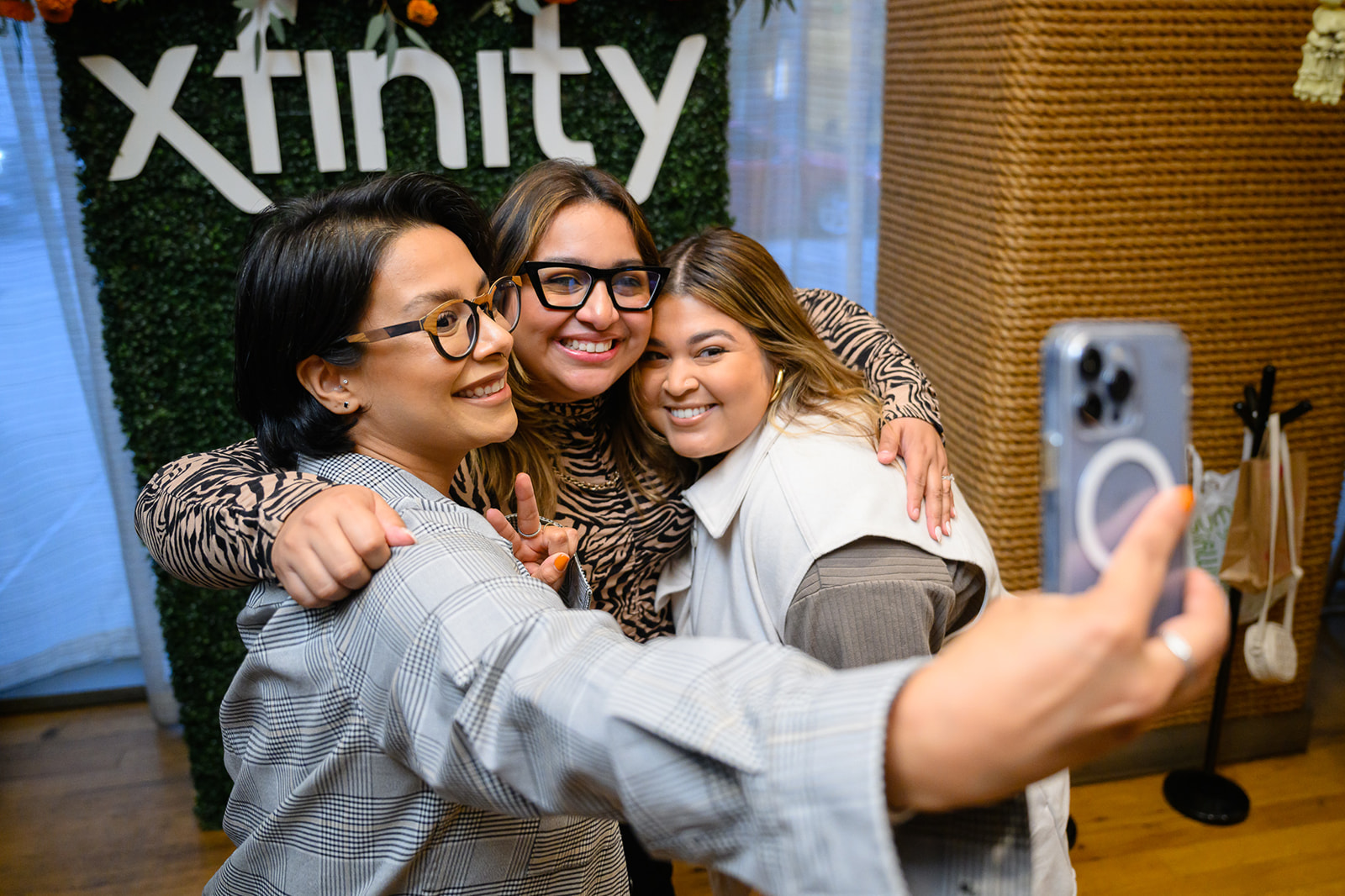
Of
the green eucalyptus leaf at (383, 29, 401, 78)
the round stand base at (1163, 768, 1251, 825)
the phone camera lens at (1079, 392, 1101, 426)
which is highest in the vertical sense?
the green eucalyptus leaf at (383, 29, 401, 78)

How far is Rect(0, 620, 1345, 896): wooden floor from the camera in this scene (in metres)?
2.33

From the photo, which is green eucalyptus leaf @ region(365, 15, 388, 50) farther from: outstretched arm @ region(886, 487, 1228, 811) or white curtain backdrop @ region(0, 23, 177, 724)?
outstretched arm @ region(886, 487, 1228, 811)

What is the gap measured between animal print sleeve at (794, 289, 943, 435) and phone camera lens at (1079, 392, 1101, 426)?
3.30ft

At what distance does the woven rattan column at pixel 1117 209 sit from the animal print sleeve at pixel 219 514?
65.6 inches

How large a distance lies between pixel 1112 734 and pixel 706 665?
0.75 feet

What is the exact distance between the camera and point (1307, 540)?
8.22 feet

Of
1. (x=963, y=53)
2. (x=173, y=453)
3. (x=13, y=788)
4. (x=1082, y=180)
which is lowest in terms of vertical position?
(x=13, y=788)

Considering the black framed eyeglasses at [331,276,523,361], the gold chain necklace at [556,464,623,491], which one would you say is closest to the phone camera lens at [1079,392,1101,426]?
the black framed eyeglasses at [331,276,523,361]

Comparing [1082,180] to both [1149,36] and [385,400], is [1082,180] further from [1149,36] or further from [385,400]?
[385,400]

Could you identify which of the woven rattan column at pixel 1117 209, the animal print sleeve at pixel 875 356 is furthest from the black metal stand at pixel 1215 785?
the animal print sleeve at pixel 875 356

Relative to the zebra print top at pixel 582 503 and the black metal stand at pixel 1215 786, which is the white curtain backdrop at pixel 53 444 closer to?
the zebra print top at pixel 582 503

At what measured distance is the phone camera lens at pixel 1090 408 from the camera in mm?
524

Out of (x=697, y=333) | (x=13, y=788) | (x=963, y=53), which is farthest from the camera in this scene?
(x=13, y=788)

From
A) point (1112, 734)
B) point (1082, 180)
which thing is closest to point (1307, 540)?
point (1082, 180)
